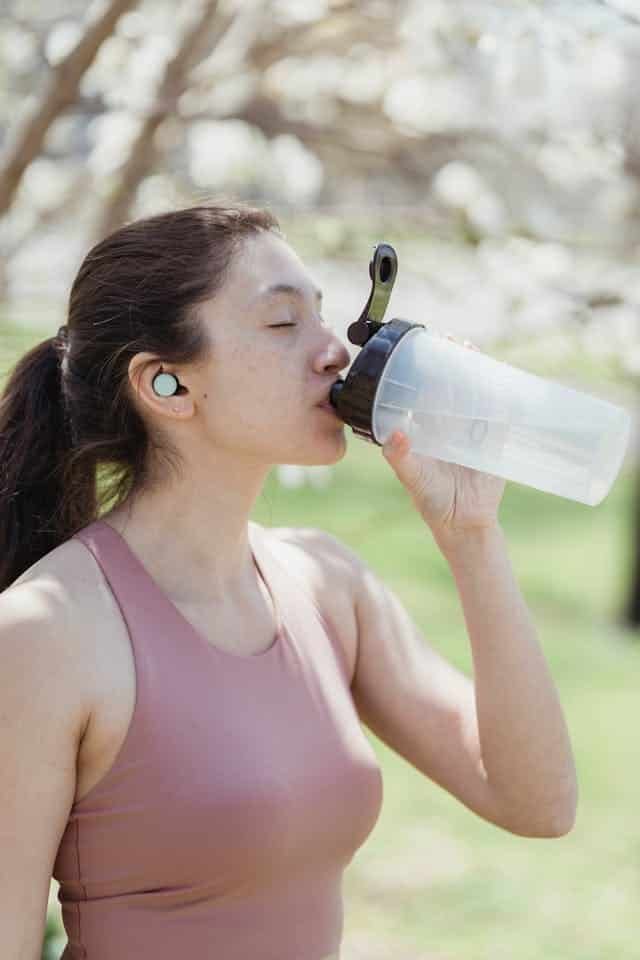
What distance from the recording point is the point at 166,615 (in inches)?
72.5

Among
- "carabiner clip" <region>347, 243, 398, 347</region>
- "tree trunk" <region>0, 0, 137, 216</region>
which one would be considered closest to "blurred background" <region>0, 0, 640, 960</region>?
"tree trunk" <region>0, 0, 137, 216</region>

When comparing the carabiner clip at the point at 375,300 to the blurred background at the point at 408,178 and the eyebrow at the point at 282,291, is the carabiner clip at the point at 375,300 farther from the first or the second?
the blurred background at the point at 408,178

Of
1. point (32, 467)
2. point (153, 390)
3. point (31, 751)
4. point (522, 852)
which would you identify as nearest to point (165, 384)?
point (153, 390)

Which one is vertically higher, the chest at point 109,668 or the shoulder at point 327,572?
the chest at point 109,668

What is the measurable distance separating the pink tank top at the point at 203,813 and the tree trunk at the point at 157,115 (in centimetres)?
146

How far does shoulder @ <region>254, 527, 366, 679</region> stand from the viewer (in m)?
2.11

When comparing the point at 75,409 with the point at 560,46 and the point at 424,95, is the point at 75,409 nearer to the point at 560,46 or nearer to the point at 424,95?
the point at 560,46

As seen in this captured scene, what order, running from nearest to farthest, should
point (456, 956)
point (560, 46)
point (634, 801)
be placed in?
point (560, 46) < point (456, 956) < point (634, 801)

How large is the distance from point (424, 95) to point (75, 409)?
7.31 ft

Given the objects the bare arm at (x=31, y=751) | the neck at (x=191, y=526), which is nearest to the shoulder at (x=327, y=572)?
the neck at (x=191, y=526)

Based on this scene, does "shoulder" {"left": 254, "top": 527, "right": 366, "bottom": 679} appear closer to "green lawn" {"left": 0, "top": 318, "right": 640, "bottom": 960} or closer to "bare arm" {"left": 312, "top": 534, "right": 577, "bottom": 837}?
"bare arm" {"left": 312, "top": 534, "right": 577, "bottom": 837}

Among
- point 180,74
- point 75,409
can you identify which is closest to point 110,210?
point 180,74

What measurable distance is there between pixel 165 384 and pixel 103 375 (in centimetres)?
11

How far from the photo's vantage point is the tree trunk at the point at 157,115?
3047 millimetres
